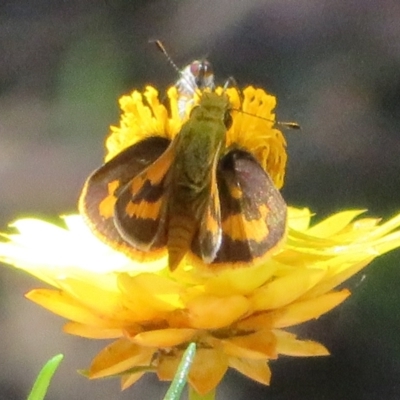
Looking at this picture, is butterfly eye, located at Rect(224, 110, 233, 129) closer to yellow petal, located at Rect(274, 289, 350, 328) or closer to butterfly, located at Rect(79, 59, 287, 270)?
butterfly, located at Rect(79, 59, 287, 270)

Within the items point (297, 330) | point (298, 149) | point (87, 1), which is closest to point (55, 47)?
point (87, 1)

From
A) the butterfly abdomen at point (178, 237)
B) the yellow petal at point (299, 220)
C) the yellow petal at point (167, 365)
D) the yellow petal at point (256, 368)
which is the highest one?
the yellow petal at point (299, 220)

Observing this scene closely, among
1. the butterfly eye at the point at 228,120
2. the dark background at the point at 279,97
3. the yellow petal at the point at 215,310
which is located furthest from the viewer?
the dark background at the point at 279,97

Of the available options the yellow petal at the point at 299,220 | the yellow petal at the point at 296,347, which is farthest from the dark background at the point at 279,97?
the yellow petal at the point at 296,347

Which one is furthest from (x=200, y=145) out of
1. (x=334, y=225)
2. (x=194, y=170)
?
(x=334, y=225)

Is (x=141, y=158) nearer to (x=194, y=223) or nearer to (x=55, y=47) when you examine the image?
(x=194, y=223)

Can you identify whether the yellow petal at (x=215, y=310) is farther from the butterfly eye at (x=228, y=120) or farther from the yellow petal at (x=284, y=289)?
the butterfly eye at (x=228, y=120)

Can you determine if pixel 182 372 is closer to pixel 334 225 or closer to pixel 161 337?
pixel 161 337
